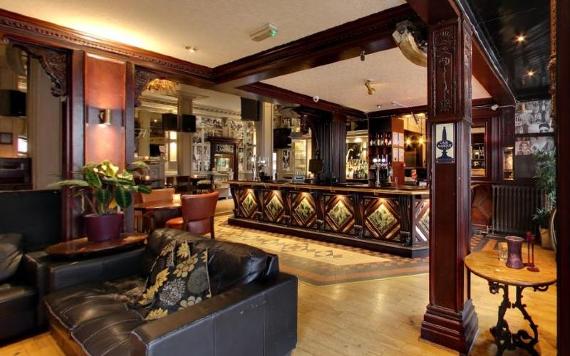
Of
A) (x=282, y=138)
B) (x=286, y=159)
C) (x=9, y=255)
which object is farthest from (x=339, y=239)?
(x=286, y=159)

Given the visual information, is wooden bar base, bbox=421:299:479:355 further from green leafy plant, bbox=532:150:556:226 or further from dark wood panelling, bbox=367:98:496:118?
dark wood panelling, bbox=367:98:496:118

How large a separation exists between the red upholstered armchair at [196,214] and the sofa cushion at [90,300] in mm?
2037

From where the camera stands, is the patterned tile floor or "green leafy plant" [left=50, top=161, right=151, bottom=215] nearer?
"green leafy plant" [left=50, top=161, right=151, bottom=215]

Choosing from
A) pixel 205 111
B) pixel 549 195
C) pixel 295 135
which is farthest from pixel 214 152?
pixel 549 195

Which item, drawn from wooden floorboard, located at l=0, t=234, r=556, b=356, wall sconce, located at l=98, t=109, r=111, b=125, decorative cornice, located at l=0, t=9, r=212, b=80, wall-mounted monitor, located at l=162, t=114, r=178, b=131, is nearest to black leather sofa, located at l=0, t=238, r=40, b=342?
wooden floorboard, located at l=0, t=234, r=556, b=356

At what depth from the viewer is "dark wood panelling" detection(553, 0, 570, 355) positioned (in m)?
0.56

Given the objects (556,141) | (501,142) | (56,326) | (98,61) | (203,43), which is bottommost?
(56,326)

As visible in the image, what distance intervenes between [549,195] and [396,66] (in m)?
3.45

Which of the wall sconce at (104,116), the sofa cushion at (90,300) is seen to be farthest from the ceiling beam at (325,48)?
the sofa cushion at (90,300)

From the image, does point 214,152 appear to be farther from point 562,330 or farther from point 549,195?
point 562,330

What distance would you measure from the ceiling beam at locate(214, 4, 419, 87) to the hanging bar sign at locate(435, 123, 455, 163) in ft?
3.60

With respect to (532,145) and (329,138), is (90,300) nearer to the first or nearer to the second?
(329,138)

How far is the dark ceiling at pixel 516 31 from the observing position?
275 centimetres

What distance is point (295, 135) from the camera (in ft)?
40.9
